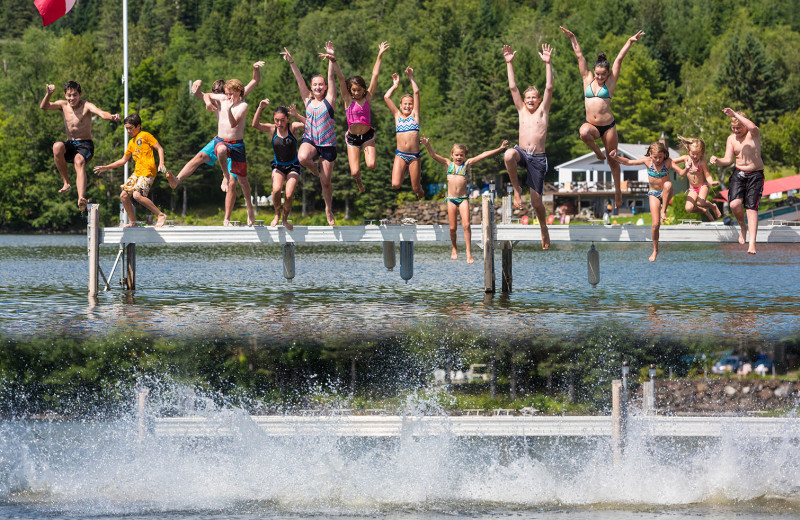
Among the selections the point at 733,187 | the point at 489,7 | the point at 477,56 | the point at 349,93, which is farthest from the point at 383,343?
the point at 489,7

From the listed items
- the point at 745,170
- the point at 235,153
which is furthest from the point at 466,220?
the point at 745,170

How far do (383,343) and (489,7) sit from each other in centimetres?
9910

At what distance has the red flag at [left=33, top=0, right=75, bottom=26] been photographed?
21016mm

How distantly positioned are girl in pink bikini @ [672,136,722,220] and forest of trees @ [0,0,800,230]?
51.9 meters

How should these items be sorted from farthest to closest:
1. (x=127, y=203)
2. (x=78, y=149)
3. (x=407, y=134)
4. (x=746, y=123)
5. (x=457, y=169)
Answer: (x=127, y=203)
(x=78, y=149)
(x=457, y=169)
(x=407, y=134)
(x=746, y=123)

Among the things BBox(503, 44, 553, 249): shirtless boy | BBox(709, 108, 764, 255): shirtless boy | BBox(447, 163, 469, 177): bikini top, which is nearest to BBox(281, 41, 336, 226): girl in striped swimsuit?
BBox(447, 163, 469, 177): bikini top

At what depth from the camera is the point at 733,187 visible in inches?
680

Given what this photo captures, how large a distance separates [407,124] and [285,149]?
2.21m

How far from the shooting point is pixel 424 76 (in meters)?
103

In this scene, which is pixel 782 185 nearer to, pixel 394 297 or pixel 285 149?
pixel 394 297

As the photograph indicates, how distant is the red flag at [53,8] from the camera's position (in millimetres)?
21016

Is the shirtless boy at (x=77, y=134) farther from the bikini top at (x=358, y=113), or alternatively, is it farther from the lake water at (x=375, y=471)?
the bikini top at (x=358, y=113)

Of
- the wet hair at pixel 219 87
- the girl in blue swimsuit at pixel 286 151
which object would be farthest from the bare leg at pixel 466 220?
the wet hair at pixel 219 87

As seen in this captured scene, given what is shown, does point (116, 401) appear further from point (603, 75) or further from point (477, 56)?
point (477, 56)
